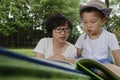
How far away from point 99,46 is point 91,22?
0.17 m

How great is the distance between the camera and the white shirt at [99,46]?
2.04 meters

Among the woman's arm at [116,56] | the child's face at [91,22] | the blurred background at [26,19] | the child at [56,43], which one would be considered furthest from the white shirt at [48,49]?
the blurred background at [26,19]

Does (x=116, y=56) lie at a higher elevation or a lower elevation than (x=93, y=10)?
lower

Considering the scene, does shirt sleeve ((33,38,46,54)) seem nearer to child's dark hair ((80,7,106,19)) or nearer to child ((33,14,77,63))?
child ((33,14,77,63))

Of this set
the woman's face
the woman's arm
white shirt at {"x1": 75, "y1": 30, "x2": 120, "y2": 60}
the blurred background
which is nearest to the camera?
the woman's arm

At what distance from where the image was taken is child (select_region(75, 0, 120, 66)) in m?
2.04

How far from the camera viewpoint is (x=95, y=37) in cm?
220

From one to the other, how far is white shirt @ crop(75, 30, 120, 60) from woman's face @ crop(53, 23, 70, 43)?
0.12m

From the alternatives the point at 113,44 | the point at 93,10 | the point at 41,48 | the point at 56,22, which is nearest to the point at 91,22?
the point at 93,10

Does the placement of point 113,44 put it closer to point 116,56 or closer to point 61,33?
point 116,56

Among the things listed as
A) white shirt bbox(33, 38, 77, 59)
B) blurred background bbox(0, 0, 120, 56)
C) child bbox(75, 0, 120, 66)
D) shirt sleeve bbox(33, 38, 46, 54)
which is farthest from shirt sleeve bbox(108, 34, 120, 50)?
blurred background bbox(0, 0, 120, 56)

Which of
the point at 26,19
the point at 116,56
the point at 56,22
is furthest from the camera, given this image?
the point at 26,19

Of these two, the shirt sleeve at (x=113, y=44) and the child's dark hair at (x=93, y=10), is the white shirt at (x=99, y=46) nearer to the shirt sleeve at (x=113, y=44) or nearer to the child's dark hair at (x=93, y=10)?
the shirt sleeve at (x=113, y=44)

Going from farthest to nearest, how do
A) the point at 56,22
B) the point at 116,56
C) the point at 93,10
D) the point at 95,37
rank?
the point at 56,22 < the point at 95,37 < the point at 93,10 < the point at 116,56
